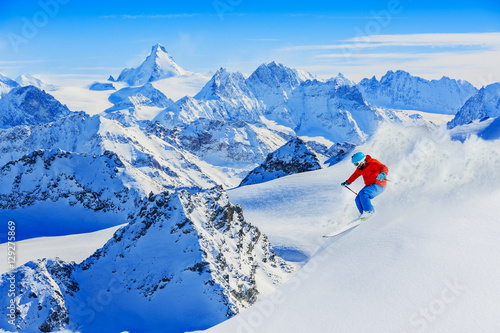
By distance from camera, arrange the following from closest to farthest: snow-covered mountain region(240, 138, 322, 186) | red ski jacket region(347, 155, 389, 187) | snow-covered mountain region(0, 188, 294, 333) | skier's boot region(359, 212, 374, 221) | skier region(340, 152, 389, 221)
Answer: skier's boot region(359, 212, 374, 221) → skier region(340, 152, 389, 221) → red ski jacket region(347, 155, 389, 187) → snow-covered mountain region(0, 188, 294, 333) → snow-covered mountain region(240, 138, 322, 186)

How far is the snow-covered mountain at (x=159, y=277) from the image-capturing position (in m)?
26.2

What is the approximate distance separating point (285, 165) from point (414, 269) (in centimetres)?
8046

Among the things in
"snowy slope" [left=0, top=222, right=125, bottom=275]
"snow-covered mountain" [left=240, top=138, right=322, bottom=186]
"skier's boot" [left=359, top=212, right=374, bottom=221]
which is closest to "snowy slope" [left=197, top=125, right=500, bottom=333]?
"skier's boot" [left=359, top=212, right=374, bottom=221]

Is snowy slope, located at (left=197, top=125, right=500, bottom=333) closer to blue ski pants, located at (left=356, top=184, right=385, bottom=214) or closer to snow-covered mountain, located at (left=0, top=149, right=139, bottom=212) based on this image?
blue ski pants, located at (left=356, top=184, right=385, bottom=214)

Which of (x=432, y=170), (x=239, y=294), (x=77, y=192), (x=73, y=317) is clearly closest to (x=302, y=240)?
(x=239, y=294)

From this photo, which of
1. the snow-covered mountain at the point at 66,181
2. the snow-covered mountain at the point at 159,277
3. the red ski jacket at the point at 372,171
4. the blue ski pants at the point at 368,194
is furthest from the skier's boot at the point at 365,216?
the snow-covered mountain at the point at 66,181

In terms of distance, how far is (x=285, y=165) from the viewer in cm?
8788

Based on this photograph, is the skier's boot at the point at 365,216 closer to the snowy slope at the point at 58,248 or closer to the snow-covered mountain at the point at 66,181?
the snowy slope at the point at 58,248

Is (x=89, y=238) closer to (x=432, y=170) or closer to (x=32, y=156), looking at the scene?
(x=32, y=156)

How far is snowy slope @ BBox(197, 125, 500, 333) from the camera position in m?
6.75

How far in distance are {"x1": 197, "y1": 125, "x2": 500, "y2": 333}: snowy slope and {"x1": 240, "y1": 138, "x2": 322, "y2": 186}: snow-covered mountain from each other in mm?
74162

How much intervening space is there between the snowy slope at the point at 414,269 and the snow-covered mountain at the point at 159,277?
63.5ft

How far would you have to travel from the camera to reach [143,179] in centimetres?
9300

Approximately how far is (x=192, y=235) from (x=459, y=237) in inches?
962
